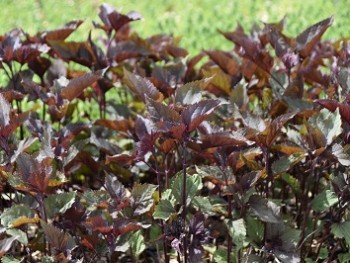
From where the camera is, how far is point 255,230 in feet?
8.43

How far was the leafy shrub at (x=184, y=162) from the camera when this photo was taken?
2391 mm

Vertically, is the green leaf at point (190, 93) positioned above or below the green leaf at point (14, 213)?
above

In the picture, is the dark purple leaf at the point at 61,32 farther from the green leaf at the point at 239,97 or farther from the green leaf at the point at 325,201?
the green leaf at the point at 325,201

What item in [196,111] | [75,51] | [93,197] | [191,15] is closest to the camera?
[196,111]

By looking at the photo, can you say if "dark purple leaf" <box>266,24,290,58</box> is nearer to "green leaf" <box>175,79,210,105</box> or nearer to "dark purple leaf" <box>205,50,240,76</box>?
"dark purple leaf" <box>205,50,240,76</box>

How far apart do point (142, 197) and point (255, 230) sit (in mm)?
451

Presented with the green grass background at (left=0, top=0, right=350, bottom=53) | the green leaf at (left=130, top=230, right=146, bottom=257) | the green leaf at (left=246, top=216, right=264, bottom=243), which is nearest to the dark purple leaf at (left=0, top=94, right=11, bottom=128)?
the green leaf at (left=130, top=230, right=146, bottom=257)

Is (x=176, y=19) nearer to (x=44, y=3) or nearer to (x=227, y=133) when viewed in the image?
(x=44, y=3)

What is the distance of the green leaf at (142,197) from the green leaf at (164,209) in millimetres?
78

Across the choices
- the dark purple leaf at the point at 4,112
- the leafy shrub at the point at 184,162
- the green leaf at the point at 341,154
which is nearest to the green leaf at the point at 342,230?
the leafy shrub at the point at 184,162

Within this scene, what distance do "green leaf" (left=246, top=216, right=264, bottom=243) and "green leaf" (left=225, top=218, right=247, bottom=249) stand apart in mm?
101

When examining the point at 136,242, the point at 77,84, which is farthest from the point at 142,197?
the point at 77,84

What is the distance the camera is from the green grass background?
6.05m

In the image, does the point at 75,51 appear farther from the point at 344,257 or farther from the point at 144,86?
the point at 344,257
